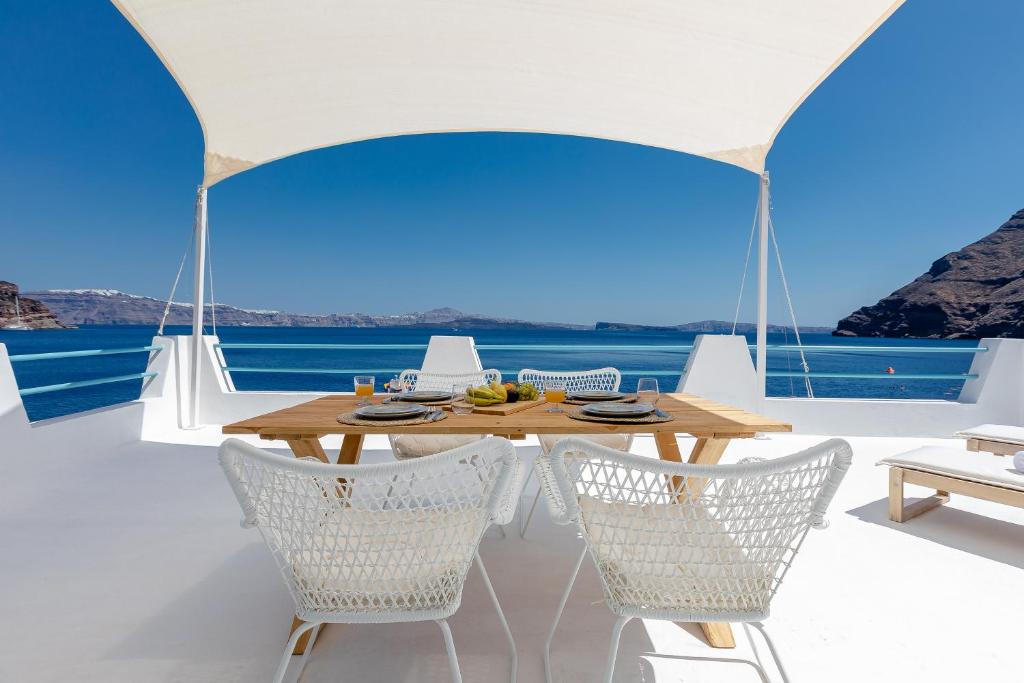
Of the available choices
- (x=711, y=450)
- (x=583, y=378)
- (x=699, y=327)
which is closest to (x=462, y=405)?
(x=711, y=450)

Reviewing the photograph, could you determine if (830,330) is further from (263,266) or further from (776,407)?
(776,407)

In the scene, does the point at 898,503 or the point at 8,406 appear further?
the point at 8,406

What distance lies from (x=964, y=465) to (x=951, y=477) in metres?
0.09

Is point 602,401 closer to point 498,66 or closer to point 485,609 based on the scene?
point 485,609

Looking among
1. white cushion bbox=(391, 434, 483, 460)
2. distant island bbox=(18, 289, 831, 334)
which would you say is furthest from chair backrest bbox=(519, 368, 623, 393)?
distant island bbox=(18, 289, 831, 334)

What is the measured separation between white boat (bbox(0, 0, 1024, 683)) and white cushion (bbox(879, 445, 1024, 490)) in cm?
27

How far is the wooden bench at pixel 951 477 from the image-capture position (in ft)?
7.26

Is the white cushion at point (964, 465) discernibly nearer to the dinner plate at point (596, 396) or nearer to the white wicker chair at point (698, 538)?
the dinner plate at point (596, 396)

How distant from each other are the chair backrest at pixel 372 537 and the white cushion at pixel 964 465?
235 cm

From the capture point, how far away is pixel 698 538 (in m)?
1.08

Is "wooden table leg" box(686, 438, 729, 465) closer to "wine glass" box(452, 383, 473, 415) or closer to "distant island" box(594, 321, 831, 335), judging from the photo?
"wine glass" box(452, 383, 473, 415)

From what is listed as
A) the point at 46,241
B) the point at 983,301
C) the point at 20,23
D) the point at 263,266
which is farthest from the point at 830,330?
the point at 20,23

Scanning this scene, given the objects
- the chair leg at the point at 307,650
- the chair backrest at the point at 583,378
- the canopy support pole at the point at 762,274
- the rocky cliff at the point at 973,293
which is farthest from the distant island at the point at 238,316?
the chair leg at the point at 307,650

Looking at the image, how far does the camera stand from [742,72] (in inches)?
121
